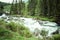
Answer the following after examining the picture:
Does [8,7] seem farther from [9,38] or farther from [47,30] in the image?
[47,30]

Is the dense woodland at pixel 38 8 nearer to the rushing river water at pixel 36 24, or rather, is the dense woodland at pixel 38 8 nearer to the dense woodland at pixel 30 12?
the dense woodland at pixel 30 12

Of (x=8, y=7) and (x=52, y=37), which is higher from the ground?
(x=8, y=7)

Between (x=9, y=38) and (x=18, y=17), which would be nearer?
(x=9, y=38)

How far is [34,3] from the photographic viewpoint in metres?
4.70

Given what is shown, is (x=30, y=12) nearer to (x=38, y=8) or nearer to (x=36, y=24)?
(x=38, y=8)

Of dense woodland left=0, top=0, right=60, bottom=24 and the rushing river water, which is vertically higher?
dense woodland left=0, top=0, right=60, bottom=24

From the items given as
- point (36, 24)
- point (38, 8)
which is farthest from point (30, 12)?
point (36, 24)

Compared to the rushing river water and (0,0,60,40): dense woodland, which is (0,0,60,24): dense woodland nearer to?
(0,0,60,40): dense woodland

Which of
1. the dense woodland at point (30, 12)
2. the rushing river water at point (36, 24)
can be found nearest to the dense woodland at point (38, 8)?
the dense woodland at point (30, 12)

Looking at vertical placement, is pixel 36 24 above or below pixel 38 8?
below

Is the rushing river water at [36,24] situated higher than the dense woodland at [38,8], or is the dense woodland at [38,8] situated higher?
the dense woodland at [38,8]

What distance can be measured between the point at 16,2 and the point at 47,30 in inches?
41.0

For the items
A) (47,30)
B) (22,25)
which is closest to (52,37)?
(47,30)

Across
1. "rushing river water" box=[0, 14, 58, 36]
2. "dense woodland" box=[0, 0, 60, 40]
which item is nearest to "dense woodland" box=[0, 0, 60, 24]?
"dense woodland" box=[0, 0, 60, 40]
